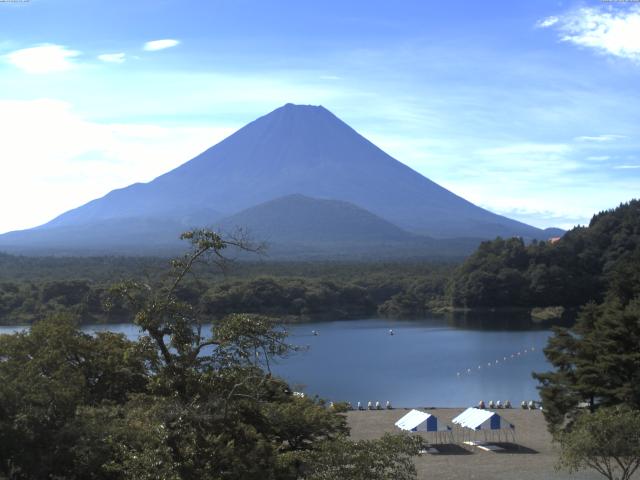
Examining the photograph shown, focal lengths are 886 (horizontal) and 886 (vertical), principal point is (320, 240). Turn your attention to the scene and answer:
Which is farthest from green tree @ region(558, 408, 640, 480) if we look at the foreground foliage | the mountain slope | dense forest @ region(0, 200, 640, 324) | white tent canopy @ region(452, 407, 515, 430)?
the mountain slope

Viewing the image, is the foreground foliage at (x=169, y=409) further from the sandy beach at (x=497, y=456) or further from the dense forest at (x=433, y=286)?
the dense forest at (x=433, y=286)

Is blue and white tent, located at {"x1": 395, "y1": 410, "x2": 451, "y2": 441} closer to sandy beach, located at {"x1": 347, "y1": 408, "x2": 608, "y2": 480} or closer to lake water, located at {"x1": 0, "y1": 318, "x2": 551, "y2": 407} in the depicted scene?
sandy beach, located at {"x1": 347, "y1": 408, "x2": 608, "y2": 480}

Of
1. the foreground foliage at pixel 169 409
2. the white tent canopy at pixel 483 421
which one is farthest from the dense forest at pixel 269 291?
the foreground foliage at pixel 169 409

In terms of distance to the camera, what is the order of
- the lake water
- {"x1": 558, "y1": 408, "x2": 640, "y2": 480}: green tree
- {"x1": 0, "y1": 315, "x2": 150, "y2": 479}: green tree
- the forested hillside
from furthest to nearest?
the forested hillside → the lake water → {"x1": 558, "y1": 408, "x2": 640, "y2": 480}: green tree → {"x1": 0, "y1": 315, "x2": 150, "y2": 479}: green tree

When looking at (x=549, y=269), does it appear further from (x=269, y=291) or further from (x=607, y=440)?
(x=607, y=440)

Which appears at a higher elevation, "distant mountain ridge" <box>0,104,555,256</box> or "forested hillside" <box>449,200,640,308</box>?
"distant mountain ridge" <box>0,104,555,256</box>

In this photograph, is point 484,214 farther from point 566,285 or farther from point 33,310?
point 33,310

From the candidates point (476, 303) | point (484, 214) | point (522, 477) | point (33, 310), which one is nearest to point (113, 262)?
point (33, 310)

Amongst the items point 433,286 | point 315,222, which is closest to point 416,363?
point 433,286
